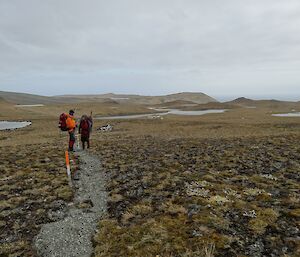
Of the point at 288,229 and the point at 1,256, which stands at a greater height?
the point at 288,229

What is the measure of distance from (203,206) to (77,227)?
19.8 feet

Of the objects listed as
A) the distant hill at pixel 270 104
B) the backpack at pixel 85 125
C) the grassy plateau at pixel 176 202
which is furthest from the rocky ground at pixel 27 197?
the distant hill at pixel 270 104

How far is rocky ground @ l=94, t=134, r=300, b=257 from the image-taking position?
1115 cm

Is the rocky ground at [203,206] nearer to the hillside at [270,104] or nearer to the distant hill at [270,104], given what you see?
the hillside at [270,104]

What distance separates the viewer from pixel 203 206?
14445 millimetres

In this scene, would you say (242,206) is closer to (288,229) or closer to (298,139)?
(288,229)

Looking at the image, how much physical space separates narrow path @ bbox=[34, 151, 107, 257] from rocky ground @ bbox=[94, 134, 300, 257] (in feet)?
1.78

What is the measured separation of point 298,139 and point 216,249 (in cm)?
2803

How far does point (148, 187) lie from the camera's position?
18062 mm

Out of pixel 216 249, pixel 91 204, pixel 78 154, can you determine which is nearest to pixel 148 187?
pixel 91 204

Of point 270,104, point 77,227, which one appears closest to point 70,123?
point 77,227

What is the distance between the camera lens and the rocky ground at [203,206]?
11146 millimetres

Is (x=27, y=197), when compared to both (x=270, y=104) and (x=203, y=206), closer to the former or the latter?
(x=203, y=206)

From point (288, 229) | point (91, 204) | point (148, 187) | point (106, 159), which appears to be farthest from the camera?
point (106, 159)
